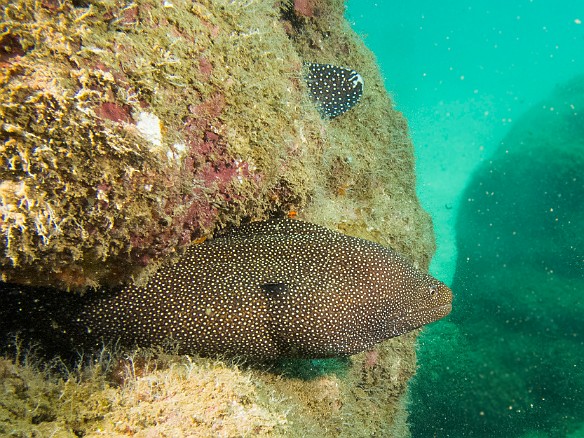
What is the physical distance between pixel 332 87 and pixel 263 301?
10.6 feet

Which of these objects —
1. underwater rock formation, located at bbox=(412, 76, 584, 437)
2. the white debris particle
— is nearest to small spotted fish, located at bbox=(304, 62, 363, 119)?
the white debris particle

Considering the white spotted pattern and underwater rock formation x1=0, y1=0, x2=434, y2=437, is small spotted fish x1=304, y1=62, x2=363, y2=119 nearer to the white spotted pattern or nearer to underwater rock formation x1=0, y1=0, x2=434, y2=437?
underwater rock formation x1=0, y1=0, x2=434, y2=437

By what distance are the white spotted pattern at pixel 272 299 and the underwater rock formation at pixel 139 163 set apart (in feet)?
0.85

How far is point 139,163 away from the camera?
221cm

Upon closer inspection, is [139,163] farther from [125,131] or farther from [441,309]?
[441,309]

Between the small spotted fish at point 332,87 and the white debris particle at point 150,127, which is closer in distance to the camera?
the white debris particle at point 150,127

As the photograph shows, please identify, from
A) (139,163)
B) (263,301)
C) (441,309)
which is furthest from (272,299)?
(441,309)

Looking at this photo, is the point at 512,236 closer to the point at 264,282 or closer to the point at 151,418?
the point at 264,282

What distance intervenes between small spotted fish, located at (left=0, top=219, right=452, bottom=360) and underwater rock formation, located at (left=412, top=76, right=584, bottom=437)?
1023cm

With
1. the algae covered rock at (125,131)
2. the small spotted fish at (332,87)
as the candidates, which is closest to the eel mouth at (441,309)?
the algae covered rock at (125,131)

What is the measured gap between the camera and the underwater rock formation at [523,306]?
1166cm

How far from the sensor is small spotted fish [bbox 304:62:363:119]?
191 inches

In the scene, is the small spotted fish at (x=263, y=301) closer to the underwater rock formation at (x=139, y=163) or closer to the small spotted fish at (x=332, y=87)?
the underwater rock formation at (x=139, y=163)

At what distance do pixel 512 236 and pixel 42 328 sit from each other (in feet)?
59.4
